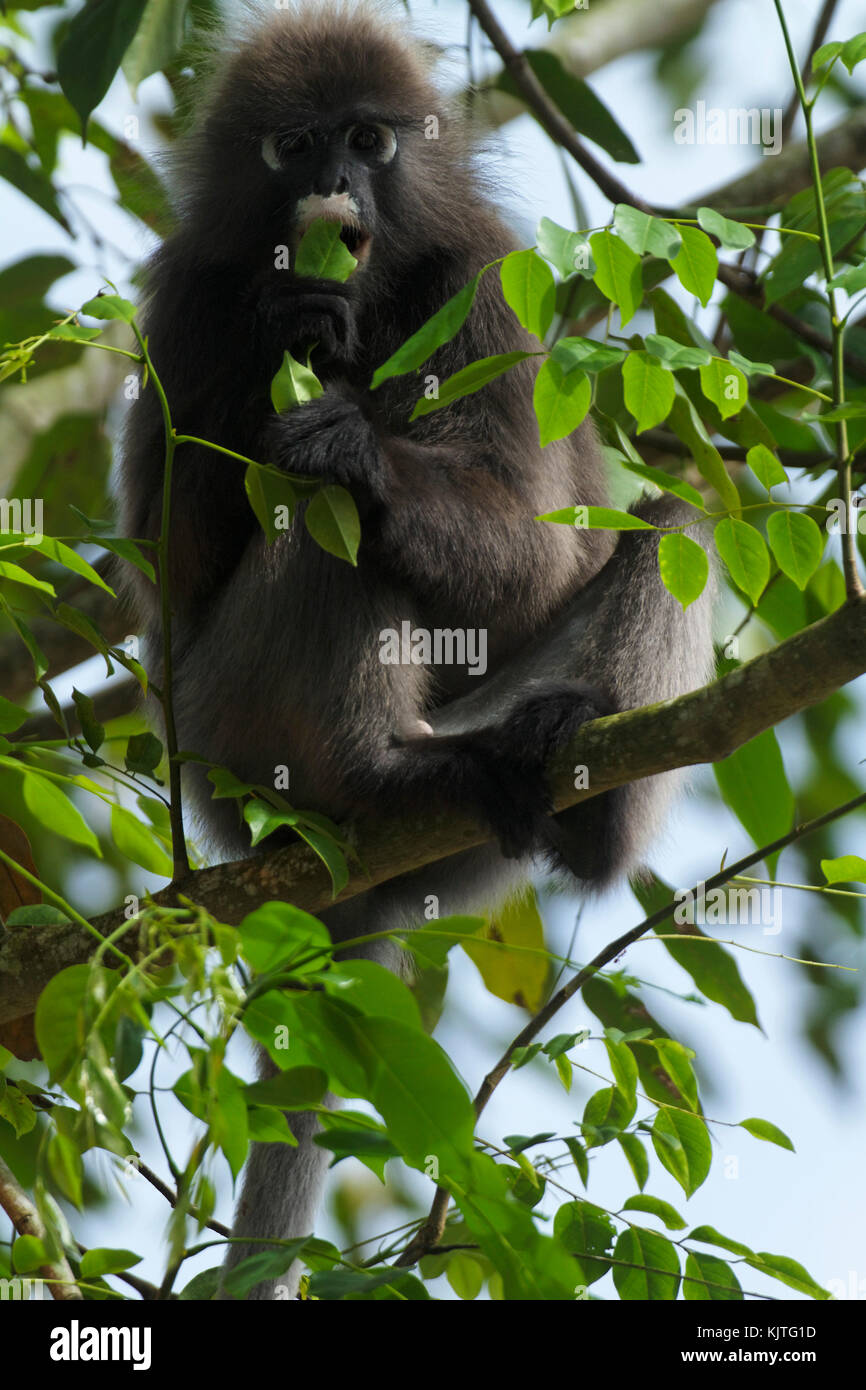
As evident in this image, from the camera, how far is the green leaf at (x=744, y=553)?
7.07ft

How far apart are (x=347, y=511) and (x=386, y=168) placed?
1416mm

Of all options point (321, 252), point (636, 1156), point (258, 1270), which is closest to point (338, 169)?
point (321, 252)

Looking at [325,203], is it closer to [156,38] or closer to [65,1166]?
[156,38]

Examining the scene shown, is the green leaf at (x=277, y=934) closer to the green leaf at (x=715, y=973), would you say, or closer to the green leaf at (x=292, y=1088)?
the green leaf at (x=292, y=1088)

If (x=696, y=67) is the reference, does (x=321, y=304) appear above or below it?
below

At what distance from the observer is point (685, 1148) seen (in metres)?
2.29

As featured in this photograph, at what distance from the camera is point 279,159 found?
137 inches

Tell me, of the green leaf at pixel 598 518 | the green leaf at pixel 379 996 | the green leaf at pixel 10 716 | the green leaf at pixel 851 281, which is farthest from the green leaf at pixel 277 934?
the green leaf at pixel 851 281

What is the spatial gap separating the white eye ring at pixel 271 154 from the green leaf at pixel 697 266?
1.79 meters

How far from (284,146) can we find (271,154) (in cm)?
4

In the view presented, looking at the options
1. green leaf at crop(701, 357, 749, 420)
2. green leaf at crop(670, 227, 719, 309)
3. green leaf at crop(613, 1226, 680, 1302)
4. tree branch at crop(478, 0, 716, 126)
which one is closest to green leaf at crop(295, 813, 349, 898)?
green leaf at crop(613, 1226, 680, 1302)

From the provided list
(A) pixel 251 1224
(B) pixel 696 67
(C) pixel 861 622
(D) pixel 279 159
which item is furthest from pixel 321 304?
(B) pixel 696 67
